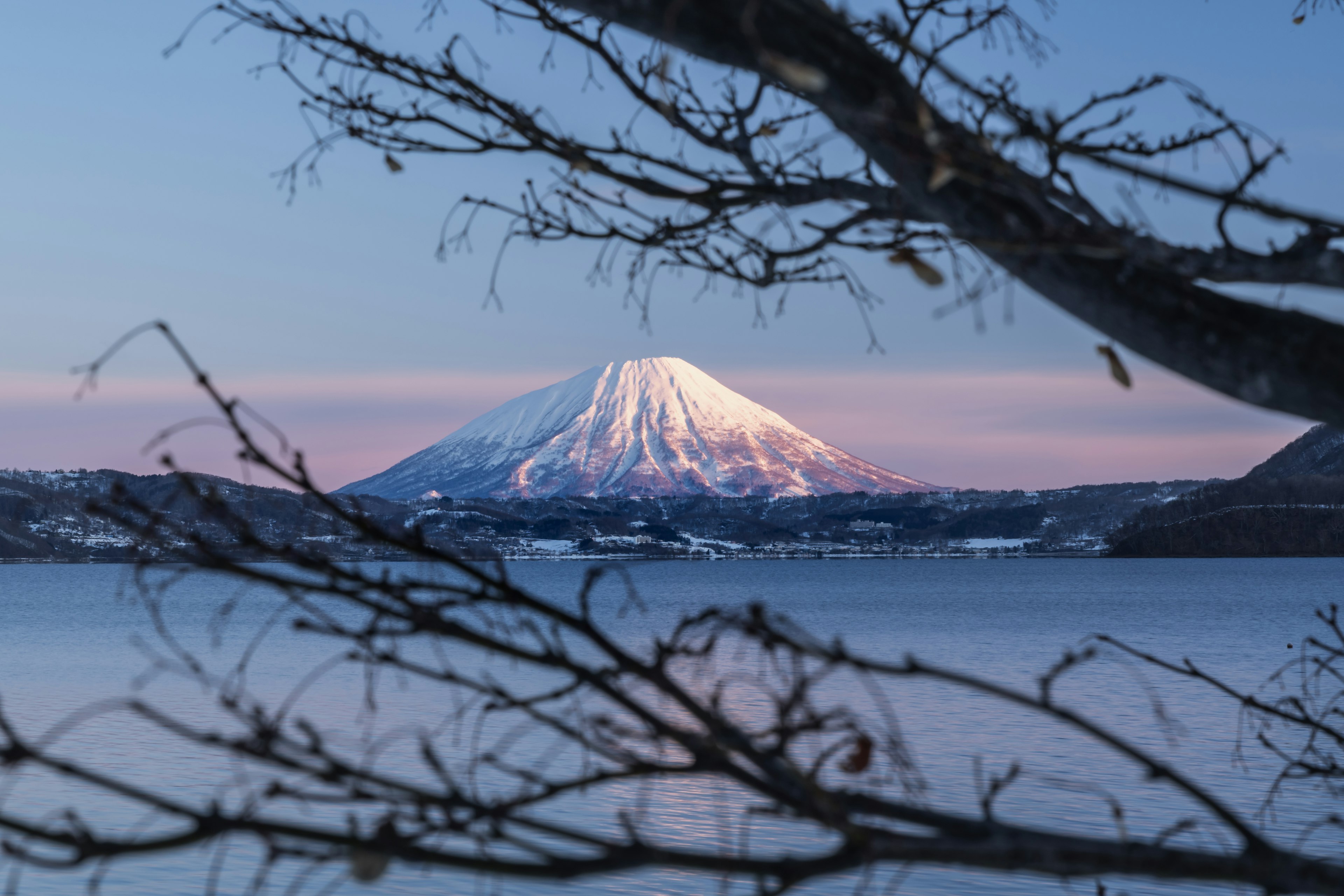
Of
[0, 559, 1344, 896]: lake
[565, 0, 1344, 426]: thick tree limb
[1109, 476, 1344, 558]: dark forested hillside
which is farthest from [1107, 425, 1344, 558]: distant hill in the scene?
[565, 0, 1344, 426]: thick tree limb

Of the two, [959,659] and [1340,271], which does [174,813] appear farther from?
[959,659]

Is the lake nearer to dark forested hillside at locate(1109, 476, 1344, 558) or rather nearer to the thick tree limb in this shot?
the thick tree limb

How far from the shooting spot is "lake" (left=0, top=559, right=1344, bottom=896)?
1547cm

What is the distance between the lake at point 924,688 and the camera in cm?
1547

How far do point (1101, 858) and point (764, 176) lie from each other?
179cm

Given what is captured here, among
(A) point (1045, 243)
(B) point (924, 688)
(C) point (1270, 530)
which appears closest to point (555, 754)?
(A) point (1045, 243)

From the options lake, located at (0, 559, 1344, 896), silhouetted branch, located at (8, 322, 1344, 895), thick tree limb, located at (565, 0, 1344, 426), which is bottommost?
lake, located at (0, 559, 1344, 896)

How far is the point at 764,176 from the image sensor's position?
287cm

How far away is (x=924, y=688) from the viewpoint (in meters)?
32.6

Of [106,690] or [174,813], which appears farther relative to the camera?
[106,690]

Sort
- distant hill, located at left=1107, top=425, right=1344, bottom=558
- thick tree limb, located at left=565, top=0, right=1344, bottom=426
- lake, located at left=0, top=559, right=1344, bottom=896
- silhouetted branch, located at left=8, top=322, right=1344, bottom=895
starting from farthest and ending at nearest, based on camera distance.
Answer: distant hill, located at left=1107, top=425, right=1344, bottom=558 < lake, located at left=0, top=559, right=1344, bottom=896 < thick tree limb, located at left=565, top=0, right=1344, bottom=426 < silhouetted branch, located at left=8, top=322, right=1344, bottom=895

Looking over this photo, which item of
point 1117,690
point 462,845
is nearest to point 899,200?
point 462,845

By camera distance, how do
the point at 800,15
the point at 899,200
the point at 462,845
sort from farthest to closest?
the point at 462,845
the point at 899,200
the point at 800,15

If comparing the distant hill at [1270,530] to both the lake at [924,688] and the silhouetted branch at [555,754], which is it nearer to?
the lake at [924,688]
